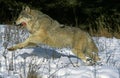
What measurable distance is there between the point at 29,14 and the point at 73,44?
122cm

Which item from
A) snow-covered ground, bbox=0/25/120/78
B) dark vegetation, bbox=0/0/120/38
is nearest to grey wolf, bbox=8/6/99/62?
snow-covered ground, bbox=0/25/120/78

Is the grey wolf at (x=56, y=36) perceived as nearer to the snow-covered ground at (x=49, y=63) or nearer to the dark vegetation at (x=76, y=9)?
the snow-covered ground at (x=49, y=63)

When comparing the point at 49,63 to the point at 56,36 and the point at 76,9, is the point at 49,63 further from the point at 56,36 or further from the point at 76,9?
the point at 76,9

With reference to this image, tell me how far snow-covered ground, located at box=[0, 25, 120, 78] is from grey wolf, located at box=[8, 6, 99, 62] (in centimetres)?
20

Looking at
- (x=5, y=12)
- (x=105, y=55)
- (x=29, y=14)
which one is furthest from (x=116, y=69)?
(x=5, y=12)

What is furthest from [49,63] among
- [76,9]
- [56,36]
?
[76,9]

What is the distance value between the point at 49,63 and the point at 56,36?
1.34 metres

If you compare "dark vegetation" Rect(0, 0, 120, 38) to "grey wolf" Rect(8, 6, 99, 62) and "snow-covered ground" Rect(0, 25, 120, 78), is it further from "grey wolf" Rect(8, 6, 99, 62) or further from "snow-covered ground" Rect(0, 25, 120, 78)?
"grey wolf" Rect(8, 6, 99, 62)

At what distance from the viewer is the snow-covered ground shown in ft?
21.7

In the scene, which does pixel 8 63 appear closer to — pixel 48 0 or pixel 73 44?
pixel 73 44

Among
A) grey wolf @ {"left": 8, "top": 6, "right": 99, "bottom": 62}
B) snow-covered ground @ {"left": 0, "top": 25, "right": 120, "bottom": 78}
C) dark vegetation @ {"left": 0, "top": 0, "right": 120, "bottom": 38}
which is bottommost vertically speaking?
snow-covered ground @ {"left": 0, "top": 25, "right": 120, "bottom": 78}

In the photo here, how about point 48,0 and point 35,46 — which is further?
point 48,0

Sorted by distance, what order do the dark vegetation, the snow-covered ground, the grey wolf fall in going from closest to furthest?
1. the snow-covered ground
2. the grey wolf
3. the dark vegetation

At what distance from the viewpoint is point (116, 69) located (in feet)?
23.4
